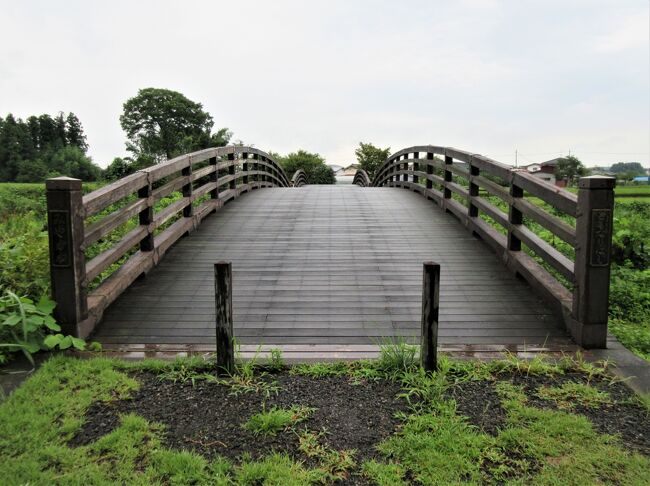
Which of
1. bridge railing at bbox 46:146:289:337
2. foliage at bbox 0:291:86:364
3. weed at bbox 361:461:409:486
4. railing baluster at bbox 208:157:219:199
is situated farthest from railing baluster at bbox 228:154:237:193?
weed at bbox 361:461:409:486

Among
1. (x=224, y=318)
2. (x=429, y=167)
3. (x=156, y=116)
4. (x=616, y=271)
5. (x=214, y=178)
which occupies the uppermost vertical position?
(x=156, y=116)

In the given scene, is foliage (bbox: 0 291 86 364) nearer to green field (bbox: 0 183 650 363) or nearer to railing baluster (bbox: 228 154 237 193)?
green field (bbox: 0 183 650 363)

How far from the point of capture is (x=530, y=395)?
11.1ft

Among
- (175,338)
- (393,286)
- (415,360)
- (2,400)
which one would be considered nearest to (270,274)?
(393,286)

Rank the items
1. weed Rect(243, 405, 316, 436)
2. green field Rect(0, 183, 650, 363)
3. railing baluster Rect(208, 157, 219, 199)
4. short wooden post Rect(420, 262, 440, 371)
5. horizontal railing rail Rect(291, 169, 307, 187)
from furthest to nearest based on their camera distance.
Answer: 1. horizontal railing rail Rect(291, 169, 307, 187)
2. railing baluster Rect(208, 157, 219, 199)
3. green field Rect(0, 183, 650, 363)
4. short wooden post Rect(420, 262, 440, 371)
5. weed Rect(243, 405, 316, 436)

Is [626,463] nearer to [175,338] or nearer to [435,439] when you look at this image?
[435,439]

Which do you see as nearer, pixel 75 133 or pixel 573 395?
pixel 573 395

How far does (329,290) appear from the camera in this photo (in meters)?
5.51

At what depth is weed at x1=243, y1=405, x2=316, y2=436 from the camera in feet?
9.66

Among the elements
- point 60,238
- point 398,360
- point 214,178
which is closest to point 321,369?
point 398,360

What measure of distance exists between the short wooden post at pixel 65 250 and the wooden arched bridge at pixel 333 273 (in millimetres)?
11

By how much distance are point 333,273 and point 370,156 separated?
5018 centimetres

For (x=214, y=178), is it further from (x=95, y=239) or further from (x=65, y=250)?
(x=65, y=250)

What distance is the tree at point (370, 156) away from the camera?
54.7 m
